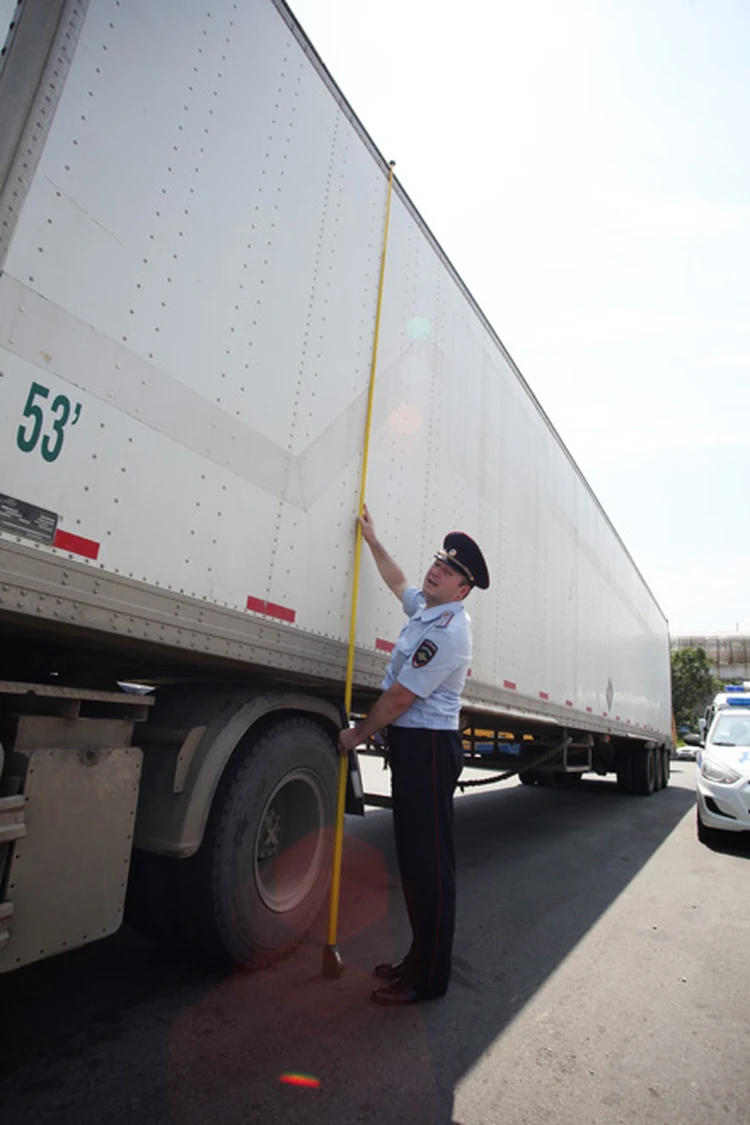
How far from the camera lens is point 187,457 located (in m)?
2.36

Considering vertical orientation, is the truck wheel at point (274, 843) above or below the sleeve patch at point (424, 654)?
below

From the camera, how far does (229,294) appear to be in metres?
2.57

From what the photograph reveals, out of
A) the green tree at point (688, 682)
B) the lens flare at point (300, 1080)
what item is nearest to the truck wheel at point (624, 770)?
the lens flare at point (300, 1080)

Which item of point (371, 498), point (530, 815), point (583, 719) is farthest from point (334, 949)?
point (530, 815)

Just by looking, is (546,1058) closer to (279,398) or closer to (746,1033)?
(746,1033)

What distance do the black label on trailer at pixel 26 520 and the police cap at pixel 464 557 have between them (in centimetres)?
188

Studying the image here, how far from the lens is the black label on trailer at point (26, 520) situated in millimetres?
1782

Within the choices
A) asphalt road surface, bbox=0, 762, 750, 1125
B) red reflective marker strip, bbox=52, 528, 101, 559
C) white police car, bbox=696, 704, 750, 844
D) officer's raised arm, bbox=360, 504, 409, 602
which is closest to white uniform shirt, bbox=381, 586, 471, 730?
officer's raised arm, bbox=360, 504, 409, 602

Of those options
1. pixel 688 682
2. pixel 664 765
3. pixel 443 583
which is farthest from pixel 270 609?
pixel 688 682

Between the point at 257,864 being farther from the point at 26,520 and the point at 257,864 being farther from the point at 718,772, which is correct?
the point at 718,772

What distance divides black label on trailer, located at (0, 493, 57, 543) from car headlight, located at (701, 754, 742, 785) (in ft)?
21.8

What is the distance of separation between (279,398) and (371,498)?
91 centimetres

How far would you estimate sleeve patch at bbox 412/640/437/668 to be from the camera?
288cm

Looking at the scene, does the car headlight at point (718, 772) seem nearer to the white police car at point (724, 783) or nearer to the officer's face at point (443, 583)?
the white police car at point (724, 783)
